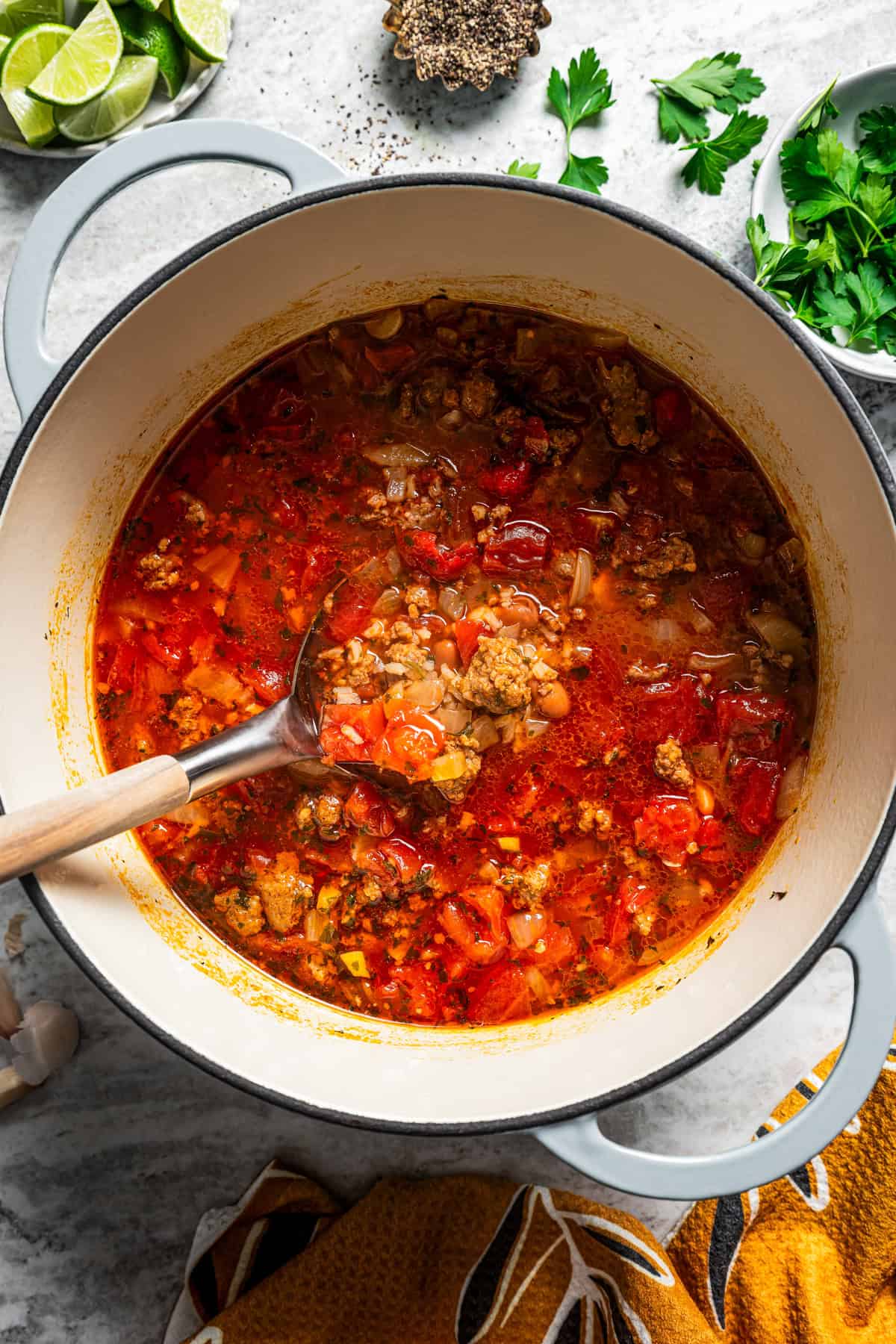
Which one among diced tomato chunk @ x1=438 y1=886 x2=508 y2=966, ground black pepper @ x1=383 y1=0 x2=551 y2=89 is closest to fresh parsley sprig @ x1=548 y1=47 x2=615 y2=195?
ground black pepper @ x1=383 y1=0 x2=551 y2=89

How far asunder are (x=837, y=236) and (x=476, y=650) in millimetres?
1660

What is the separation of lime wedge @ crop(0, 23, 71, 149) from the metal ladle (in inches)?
65.4

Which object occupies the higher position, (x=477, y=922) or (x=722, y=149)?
(x=722, y=149)

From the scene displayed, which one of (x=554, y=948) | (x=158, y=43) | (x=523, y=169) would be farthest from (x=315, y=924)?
(x=158, y=43)

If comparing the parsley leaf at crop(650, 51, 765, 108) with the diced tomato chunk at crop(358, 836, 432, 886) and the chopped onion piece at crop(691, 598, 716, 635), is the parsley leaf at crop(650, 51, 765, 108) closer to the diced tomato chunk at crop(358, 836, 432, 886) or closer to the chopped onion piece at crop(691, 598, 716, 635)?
the chopped onion piece at crop(691, 598, 716, 635)

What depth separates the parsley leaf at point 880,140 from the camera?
10.3 feet

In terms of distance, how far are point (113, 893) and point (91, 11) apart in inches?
102

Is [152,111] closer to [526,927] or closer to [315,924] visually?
[315,924]

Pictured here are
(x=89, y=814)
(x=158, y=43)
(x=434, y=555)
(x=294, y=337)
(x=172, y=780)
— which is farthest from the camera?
(x=158, y=43)

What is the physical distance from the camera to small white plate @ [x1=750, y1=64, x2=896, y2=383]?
3.13 meters

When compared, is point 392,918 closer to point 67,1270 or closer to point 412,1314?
point 412,1314

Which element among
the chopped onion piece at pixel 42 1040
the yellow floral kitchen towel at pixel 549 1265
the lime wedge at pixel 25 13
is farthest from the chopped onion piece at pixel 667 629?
the lime wedge at pixel 25 13

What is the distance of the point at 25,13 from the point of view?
3.19m

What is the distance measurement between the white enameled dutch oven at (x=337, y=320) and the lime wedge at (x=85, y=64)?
0.90 m
